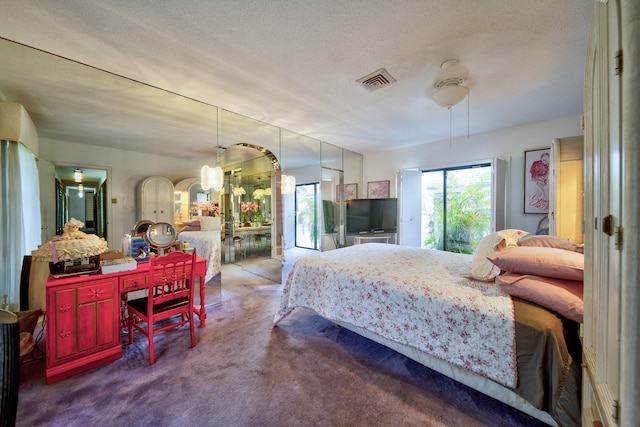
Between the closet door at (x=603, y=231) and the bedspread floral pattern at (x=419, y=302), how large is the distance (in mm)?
367

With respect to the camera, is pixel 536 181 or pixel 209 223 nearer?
pixel 209 223

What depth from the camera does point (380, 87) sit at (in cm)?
242

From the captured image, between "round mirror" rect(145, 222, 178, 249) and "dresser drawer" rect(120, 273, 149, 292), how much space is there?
1.64 feet

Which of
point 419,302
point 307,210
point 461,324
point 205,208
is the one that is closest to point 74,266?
point 205,208

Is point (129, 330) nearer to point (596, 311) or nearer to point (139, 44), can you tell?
point (139, 44)

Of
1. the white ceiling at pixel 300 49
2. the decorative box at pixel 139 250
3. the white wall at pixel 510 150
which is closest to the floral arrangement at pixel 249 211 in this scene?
the white ceiling at pixel 300 49

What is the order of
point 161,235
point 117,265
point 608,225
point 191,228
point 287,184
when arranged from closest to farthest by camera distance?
point 608,225
point 117,265
point 161,235
point 191,228
point 287,184

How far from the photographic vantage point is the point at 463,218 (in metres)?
4.38

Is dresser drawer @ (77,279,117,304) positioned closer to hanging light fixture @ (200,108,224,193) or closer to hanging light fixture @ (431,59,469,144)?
hanging light fixture @ (200,108,224,193)

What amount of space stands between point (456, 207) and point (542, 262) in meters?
3.29

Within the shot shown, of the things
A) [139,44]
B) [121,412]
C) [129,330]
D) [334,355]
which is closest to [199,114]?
[139,44]

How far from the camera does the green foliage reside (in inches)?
164

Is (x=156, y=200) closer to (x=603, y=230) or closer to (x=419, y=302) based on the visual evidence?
(x=419, y=302)

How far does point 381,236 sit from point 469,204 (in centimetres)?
171
